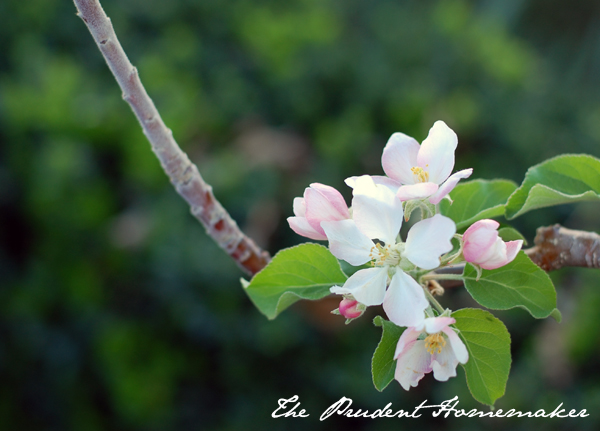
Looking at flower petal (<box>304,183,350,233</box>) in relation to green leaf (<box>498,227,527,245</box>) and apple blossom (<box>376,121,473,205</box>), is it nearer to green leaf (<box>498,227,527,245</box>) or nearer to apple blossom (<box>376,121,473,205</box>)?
apple blossom (<box>376,121,473,205</box>)

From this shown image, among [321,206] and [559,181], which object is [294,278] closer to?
[321,206]

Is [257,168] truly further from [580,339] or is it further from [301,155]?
[580,339]

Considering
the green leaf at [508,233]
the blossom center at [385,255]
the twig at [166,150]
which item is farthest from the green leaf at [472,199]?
the twig at [166,150]

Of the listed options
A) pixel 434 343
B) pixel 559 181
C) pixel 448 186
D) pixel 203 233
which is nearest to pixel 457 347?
pixel 434 343

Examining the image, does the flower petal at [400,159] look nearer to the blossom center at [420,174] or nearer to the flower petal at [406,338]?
the blossom center at [420,174]

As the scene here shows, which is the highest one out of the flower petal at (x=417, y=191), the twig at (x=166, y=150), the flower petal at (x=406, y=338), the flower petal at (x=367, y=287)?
the twig at (x=166, y=150)

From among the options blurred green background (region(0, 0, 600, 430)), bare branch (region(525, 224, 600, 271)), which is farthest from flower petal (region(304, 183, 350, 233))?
blurred green background (region(0, 0, 600, 430))
